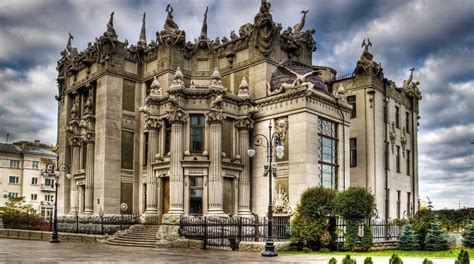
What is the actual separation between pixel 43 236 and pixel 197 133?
49.0 feet

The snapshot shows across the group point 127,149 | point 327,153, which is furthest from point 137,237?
point 327,153

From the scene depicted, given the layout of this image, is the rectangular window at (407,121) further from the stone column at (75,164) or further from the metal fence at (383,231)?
the stone column at (75,164)

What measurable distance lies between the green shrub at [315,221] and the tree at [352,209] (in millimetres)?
631

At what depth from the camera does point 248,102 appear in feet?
123

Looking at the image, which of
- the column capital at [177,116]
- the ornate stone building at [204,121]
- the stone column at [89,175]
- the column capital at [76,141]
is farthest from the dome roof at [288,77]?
the column capital at [76,141]

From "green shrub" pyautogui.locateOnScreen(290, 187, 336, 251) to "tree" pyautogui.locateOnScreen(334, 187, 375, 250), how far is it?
2.07 feet

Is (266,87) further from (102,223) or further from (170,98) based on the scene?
(102,223)

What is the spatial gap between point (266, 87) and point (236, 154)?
5247mm

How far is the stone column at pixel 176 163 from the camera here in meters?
34.7

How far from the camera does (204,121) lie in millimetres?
36281

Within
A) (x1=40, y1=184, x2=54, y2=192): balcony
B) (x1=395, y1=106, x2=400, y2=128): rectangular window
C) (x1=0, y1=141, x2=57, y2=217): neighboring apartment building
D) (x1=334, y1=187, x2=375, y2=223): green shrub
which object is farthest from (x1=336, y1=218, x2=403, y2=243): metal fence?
(x1=40, y1=184, x2=54, y2=192): balcony

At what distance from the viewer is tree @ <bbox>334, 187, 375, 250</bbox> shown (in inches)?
1083

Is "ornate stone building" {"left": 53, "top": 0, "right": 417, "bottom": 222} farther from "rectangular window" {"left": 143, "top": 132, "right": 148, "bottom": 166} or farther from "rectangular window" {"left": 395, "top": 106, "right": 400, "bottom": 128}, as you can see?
"rectangular window" {"left": 395, "top": 106, "right": 400, "bottom": 128}

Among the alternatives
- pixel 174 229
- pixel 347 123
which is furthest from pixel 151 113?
pixel 347 123
